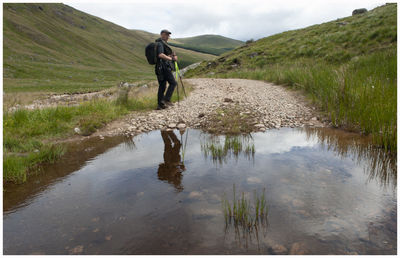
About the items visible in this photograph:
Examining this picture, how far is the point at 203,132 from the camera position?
23.1 feet

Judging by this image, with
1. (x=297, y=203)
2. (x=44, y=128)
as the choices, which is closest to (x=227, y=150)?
(x=297, y=203)

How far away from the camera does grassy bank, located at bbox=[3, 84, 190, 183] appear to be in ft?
15.2

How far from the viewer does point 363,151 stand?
4.89 m

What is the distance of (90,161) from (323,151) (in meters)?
4.77

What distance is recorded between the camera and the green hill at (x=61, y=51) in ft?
A: 199

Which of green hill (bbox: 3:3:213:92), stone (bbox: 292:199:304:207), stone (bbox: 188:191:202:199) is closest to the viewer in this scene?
stone (bbox: 292:199:304:207)

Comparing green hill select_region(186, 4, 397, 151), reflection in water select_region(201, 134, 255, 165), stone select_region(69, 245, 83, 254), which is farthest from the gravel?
stone select_region(69, 245, 83, 254)

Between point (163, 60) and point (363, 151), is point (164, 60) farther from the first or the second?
point (363, 151)

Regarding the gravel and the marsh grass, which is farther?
the gravel

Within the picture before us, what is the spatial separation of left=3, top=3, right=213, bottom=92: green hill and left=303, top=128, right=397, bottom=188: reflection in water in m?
44.1

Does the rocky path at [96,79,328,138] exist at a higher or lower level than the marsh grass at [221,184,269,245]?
higher

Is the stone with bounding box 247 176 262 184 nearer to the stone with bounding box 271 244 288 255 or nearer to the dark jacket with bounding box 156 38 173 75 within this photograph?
the stone with bounding box 271 244 288 255

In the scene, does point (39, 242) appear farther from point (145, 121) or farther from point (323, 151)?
point (145, 121)

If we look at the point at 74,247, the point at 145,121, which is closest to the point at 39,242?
the point at 74,247
